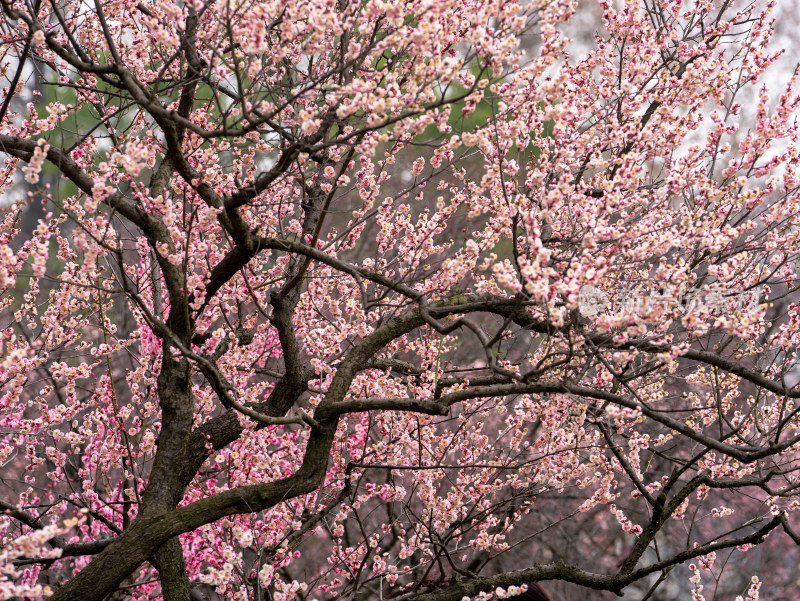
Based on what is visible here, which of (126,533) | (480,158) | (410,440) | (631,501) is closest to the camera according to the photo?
(126,533)

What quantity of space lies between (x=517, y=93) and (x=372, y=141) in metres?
0.86

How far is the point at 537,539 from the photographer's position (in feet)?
33.8

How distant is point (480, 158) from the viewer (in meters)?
13.2

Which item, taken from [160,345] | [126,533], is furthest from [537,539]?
[126,533]

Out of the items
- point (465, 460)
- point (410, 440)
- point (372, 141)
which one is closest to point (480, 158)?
point (465, 460)

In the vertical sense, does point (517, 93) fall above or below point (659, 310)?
above

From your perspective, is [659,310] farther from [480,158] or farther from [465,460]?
[480,158]

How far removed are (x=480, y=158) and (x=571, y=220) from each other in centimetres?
907

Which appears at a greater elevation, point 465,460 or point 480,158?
point 480,158

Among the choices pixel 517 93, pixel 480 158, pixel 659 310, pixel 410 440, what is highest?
pixel 480 158

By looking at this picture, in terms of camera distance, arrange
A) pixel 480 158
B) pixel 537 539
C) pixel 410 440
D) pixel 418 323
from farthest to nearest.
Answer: pixel 480 158 < pixel 537 539 < pixel 410 440 < pixel 418 323

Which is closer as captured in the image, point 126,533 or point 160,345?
point 126,533

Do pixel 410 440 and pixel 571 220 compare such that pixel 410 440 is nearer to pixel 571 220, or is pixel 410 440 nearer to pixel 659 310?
pixel 571 220

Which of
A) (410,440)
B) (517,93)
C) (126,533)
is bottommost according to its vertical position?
(126,533)
